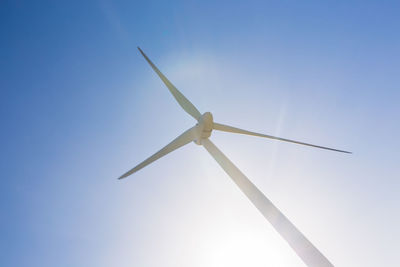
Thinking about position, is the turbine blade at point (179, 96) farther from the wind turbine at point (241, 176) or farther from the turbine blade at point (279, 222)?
the turbine blade at point (279, 222)

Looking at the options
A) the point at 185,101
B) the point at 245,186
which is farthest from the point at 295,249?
the point at 185,101

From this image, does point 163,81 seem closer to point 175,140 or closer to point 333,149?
point 175,140

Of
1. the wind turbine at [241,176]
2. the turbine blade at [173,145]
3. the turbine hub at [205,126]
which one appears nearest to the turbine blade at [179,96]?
the wind turbine at [241,176]

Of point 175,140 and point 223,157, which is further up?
point 175,140

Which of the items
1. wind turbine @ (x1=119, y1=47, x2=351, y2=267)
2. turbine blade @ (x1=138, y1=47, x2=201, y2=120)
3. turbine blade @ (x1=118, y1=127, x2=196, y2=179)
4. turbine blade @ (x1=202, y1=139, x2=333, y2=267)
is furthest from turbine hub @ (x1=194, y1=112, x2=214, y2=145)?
turbine blade @ (x1=138, y1=47, x2=201, y2=120)

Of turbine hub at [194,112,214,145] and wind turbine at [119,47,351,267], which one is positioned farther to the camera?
turbine hub at [194,112,214,145]

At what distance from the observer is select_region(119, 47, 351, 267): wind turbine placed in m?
10.9

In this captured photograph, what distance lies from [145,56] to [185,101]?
5944 millimetres

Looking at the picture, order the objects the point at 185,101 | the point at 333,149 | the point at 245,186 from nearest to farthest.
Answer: the point at 245,186 → the point at 333,149 → the point at 185,101

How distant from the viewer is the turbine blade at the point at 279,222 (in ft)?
34.8

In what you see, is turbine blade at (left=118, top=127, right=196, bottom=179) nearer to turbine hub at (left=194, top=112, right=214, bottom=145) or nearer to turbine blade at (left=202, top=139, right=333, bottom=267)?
turbine hub at (left=194, top=112, right=214, bottom=145)

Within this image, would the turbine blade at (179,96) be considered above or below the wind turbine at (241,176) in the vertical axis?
above

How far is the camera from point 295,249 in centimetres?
1112

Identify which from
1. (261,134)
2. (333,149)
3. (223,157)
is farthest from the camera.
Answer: (261,134)
